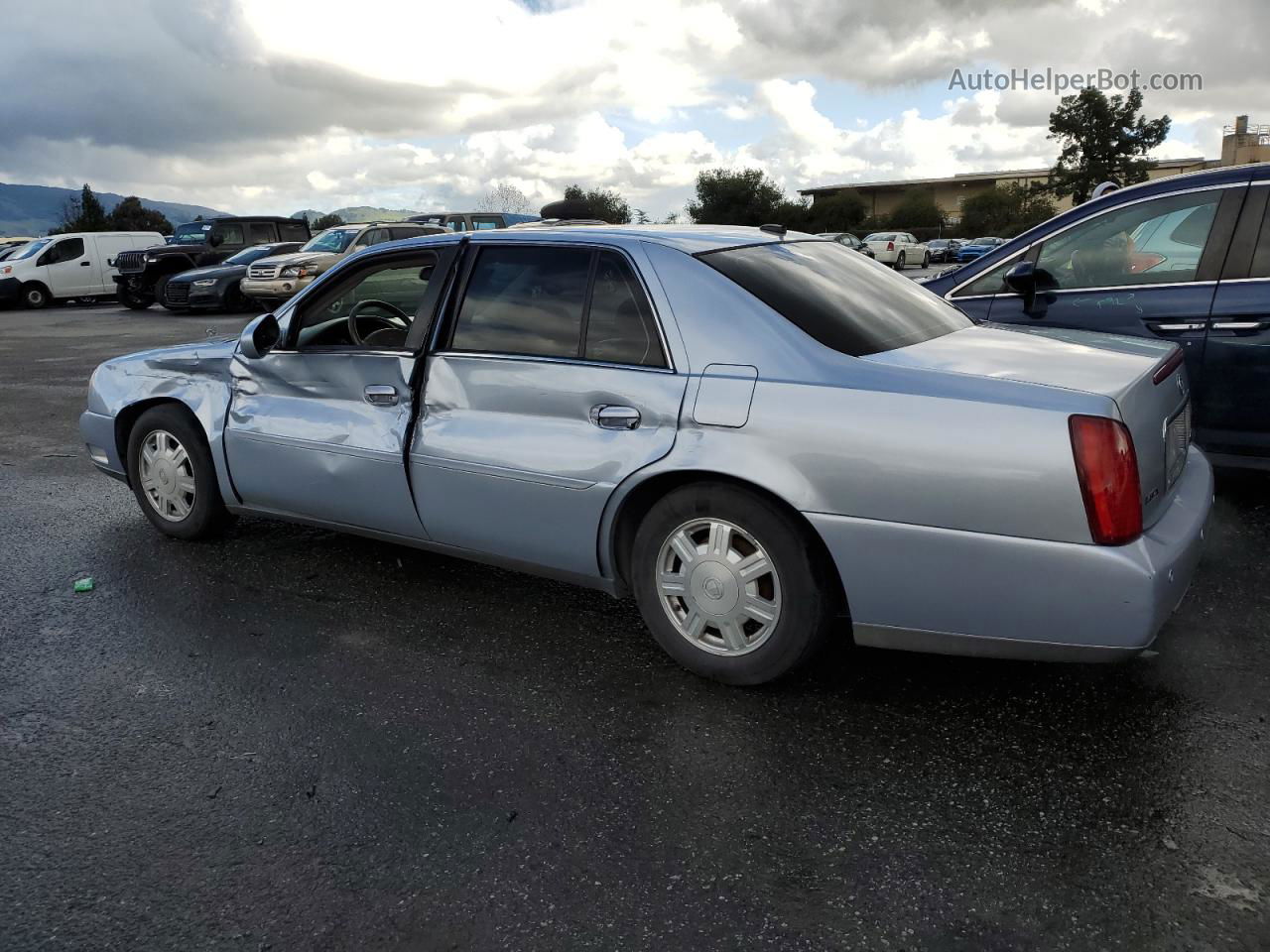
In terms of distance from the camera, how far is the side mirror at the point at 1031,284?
5266mm

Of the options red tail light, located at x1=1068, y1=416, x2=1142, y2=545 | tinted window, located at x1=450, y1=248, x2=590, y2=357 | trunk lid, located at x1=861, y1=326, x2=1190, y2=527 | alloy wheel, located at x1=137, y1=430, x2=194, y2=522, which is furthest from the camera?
alloy wheel, located at x1=137, y1=430, x2=194, y2=522

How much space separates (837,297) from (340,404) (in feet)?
6.75

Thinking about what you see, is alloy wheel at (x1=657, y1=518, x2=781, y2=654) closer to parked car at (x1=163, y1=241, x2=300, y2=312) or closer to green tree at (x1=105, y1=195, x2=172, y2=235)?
parked car at (x1=163, y1=241, x2=300, y2=312)

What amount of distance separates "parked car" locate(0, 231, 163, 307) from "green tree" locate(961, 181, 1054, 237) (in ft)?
179

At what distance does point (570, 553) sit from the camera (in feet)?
11.6

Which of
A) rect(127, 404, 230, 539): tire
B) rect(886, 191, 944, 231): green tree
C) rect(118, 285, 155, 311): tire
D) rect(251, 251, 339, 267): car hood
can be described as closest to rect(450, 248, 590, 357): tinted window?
rect(127, 404, 230, 539): tire

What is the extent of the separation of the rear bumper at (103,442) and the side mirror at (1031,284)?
4.74m

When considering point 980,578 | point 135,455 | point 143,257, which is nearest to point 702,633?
point 980,578

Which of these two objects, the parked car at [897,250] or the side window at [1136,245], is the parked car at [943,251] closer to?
the parked car at [897,250]

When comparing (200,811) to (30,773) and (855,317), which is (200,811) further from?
(855,317)

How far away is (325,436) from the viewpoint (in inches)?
164

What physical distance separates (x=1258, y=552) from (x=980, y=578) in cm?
247

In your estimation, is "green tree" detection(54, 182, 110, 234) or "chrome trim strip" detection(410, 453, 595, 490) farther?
"green tree" detection(54, 182, 110, 234)

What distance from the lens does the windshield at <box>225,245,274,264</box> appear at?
72.2ft
